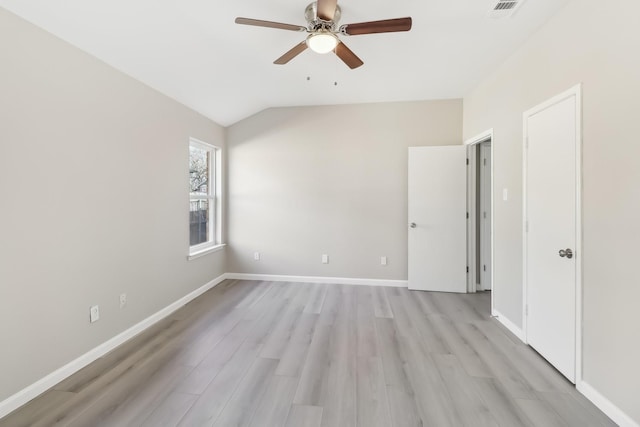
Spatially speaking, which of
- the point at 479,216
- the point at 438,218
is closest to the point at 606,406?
the point at 438,218

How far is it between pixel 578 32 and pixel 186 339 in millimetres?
3882

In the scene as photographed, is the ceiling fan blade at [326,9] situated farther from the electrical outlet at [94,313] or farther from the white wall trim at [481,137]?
the electrical outlet at [94,313]

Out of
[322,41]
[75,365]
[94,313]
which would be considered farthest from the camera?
[94,313]

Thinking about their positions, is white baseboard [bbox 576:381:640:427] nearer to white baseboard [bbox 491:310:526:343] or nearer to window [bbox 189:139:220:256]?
white baseboard [bbox 491:310:526:343]

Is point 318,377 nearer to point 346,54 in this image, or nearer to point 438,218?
point 346,54

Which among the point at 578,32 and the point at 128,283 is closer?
the point at 578,32

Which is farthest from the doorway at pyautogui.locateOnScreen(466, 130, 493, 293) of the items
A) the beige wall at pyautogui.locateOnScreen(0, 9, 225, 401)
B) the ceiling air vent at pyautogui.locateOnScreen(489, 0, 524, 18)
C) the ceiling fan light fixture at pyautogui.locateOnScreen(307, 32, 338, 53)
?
the beige wall at pyautogui.locateOnScreen(0, 9, 225, 401)

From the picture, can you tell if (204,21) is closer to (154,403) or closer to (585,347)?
(154,403)

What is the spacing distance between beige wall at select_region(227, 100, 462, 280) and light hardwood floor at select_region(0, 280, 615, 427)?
118 centimetres

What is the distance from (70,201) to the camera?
197 centimetres

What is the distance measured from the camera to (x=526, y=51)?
2361 millimetres

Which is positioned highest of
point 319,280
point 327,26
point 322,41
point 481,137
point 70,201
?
point 327,26

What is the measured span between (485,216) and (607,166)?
2.23 meters

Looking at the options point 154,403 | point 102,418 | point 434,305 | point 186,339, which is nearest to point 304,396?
point 154,403
